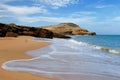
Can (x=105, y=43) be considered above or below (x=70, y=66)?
below

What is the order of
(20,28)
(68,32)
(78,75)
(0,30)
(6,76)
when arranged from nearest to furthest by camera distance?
(6,76), (78,75), (0,30), (20,28), (68,32)

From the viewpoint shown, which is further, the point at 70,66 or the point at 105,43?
the point at 105,43

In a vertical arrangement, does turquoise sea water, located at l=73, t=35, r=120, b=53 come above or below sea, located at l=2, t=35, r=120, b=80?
below

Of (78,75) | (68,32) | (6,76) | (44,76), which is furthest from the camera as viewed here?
(68,32)

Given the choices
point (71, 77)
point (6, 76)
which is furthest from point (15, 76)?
point (71, 77)

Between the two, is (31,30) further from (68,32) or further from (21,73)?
(68,32)

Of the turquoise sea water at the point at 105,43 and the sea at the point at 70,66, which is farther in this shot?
the turquoise sea water at the point at 105,43

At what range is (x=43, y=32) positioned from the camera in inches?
3034

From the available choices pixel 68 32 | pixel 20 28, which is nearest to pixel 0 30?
pixel 20 28

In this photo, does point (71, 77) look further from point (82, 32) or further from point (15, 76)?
point (82, 32)

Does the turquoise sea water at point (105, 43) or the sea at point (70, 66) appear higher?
the sea at point (70, 66)

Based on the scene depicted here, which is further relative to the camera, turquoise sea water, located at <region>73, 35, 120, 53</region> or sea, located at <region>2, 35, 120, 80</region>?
Answer: turquoise sea water, located at <region>73, 35, 120, 53</region>

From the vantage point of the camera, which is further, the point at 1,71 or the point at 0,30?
the point at 0,30

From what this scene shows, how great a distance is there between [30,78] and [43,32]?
6847 centimetres
